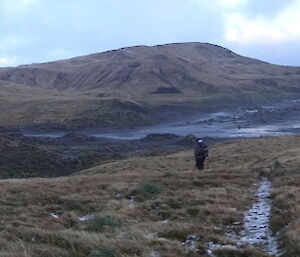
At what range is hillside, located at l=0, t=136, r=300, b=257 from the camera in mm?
8906

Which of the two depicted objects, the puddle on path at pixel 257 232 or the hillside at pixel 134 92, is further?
the hillside at pixel 134 92

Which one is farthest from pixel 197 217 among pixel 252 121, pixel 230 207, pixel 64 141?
pixel 252 121

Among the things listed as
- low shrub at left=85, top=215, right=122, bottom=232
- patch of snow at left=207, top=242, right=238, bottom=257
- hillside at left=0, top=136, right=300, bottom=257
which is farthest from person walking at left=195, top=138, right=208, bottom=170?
patch of snow at left=207, top=242, right=238, bottom=257

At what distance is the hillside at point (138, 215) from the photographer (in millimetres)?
8906

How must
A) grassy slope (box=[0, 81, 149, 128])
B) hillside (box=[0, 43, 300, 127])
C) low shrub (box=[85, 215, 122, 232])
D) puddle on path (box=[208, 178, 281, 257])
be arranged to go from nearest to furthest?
1. puddle on path (box=[208, 178, 281, 257])
2. low shrub (box=[85, 215, 122, 232])
3. grassy slope (box=[0, 81, 149, 128])
4. hillside (box=[0, 43, 300, 127])

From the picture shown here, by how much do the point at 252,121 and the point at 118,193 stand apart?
7738cm

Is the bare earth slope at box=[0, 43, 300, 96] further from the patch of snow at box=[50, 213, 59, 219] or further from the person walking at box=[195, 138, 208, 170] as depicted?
→ the patch of snow at box=[50, 213, 59, 219]

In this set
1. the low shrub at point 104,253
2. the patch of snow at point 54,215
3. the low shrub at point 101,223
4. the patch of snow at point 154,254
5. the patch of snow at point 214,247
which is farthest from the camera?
the patch of snow at point 54,215

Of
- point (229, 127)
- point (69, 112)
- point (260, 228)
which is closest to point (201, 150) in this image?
point (260, 228)

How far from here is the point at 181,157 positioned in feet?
143

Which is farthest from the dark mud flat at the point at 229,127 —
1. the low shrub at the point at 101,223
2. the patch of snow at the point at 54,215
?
the low shrub at the point at 101,223

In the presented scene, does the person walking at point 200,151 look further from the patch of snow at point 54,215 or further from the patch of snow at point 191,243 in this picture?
the patch of snow at point 191,243

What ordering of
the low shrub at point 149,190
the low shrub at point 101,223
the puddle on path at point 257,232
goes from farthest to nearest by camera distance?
the low shrub at point 149,190
the low shrub at point 101,223
the puddle on path at point 257,232

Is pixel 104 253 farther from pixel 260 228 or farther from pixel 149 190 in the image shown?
pixel 149 190
